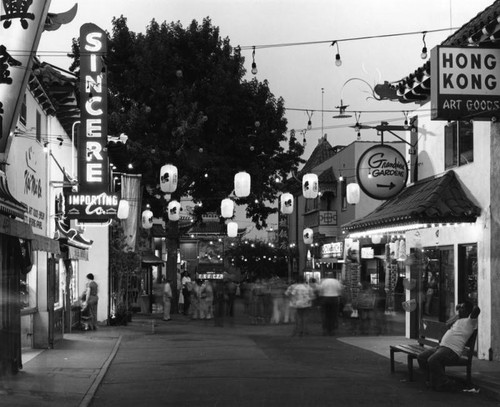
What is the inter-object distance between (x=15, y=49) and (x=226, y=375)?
22.4 feet

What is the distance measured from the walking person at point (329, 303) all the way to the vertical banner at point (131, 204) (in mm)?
9523

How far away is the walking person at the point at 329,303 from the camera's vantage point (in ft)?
82.6

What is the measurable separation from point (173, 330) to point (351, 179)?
18791mm

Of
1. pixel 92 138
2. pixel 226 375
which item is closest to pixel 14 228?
pixel 226 375

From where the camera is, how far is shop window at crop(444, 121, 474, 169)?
18781mm

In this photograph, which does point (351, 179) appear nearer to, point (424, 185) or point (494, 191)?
point (424, 185)

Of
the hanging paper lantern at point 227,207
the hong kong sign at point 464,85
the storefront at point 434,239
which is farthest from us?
the hanging paper lantern at point 227,207

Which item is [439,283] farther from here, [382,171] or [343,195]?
[343,195]

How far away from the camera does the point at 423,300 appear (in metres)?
22.1

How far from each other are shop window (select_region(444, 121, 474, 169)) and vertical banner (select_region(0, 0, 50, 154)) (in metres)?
9.91

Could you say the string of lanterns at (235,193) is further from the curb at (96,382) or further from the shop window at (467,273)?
the shop window at (467,273)

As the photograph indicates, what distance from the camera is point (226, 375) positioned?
1549 cm

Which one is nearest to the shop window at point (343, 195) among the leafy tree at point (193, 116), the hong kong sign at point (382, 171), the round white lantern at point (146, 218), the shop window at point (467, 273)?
the leafy tree at point (193, 116)

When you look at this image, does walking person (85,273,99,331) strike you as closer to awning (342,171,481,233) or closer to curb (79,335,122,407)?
curb (79,335,122,407)
